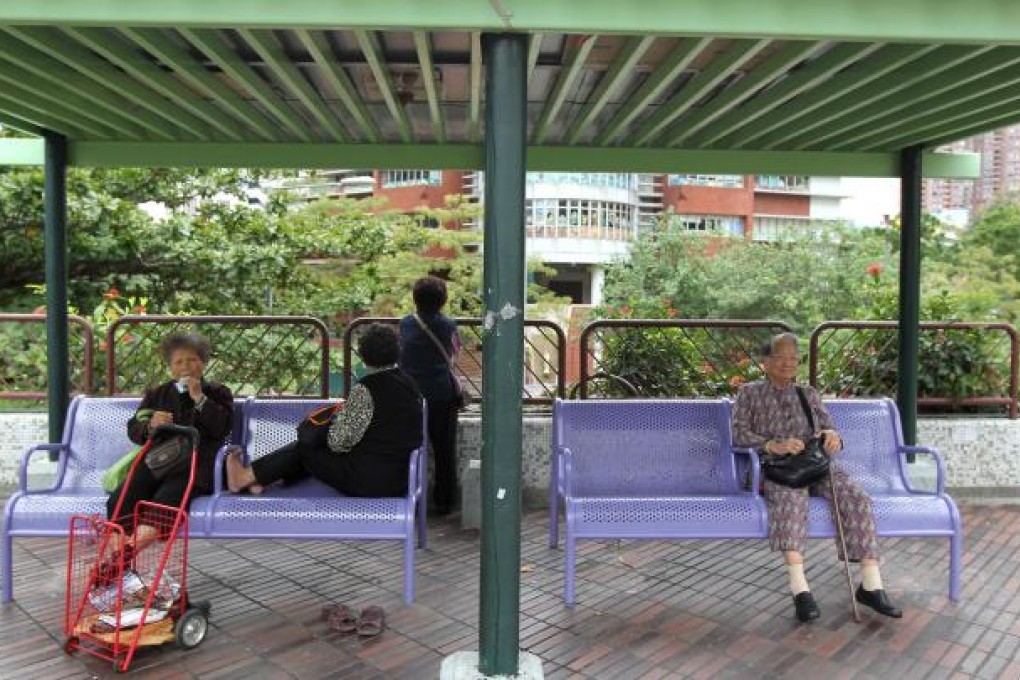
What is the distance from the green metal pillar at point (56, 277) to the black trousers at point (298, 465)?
2.05 meters

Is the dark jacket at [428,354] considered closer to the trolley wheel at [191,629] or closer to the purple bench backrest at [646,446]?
the purple bench backrest at [646,446]

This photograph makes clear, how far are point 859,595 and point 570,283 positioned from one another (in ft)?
127

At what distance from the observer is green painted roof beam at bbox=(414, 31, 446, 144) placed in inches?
147

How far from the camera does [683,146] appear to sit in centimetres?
597

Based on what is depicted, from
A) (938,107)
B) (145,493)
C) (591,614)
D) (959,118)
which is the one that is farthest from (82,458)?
(959,118)

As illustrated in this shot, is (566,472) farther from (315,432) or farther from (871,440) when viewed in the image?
(871,440)

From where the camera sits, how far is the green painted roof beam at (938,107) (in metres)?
4.22

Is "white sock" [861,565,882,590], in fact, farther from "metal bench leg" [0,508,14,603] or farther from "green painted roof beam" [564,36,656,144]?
"metal bench leg" [0,508,14,603]

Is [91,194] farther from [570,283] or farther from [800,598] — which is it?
[570,283]

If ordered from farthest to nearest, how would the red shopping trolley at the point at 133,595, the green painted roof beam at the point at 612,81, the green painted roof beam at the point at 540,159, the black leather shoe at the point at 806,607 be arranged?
the green painted roof beam at the point at 540,159 → the black leather shoe at the point at 806,607 → the green painted roof beam at the point at 612,81 → the red shopping trolley at the point at 133,595

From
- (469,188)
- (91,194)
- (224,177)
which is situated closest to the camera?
(91,194)

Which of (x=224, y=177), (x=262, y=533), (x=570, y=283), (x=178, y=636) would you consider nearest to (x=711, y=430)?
(x=262, y=533)

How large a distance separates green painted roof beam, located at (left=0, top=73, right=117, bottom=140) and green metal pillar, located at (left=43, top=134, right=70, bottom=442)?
289 mm

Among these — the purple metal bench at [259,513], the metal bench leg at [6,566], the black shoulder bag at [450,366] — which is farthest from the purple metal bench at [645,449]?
the metal bench leg at [6,566]
